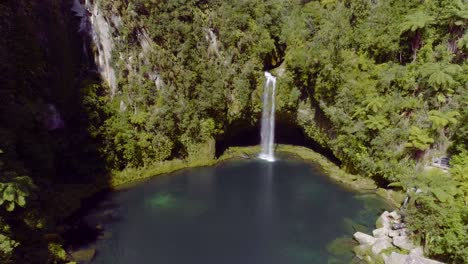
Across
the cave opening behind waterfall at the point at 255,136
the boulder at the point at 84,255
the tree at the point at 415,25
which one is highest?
the tree at the point at 415,25

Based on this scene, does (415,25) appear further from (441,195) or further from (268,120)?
(268,120)

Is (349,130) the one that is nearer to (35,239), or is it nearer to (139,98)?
(139,98)

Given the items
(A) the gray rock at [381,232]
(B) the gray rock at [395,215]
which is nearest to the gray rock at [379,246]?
(A) the gray rock at [381,232]

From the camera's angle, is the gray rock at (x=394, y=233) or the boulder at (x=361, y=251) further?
the gray rock at (x=394, y=233)

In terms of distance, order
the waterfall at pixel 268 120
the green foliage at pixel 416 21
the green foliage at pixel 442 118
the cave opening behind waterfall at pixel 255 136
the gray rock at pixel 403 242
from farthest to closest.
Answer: the cave opening behind waterfall at pixel 255 136
the waterfall at pixel 268 120
the green foliage at pixel 416 21
the green foliage at pixel 442 118
the gray rock at pixel 403 242

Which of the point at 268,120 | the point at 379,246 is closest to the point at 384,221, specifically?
the point at 379,246

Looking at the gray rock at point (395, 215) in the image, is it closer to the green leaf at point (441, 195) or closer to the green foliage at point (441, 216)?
the green foliage at point (441, 216)

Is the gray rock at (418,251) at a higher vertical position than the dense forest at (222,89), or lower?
lower
